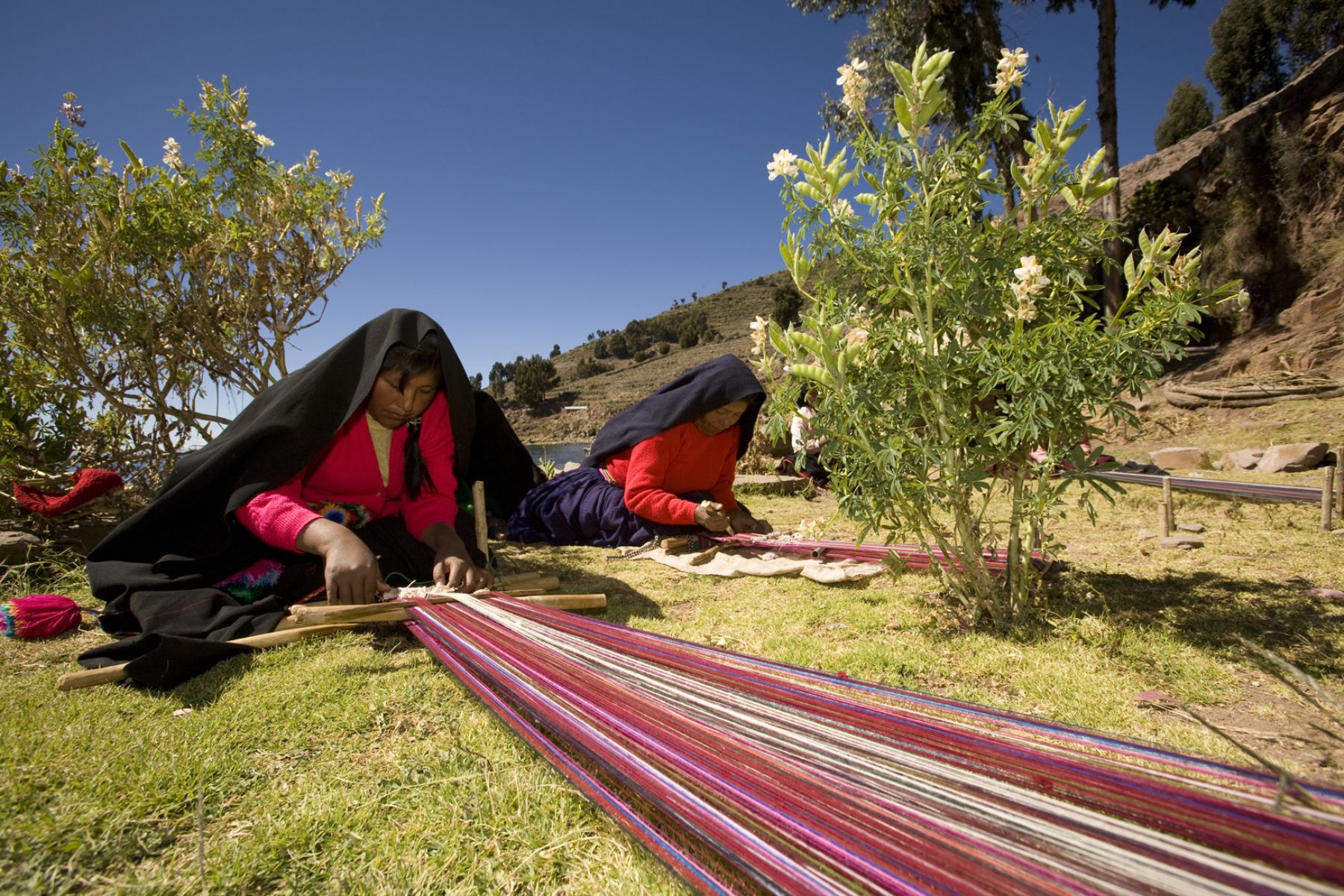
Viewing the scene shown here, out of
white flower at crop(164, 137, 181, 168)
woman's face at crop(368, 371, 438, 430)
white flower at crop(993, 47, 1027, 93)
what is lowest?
woman's face at crop(368, 371, 438, 430)

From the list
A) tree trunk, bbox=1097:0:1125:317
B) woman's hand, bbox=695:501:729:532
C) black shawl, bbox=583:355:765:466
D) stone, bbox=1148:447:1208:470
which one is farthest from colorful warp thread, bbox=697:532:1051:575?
tree trunk, bbox=1097:0:1125:317

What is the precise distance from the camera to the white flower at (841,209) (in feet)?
6.97

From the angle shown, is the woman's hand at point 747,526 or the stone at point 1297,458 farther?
the stone at point 1297,458

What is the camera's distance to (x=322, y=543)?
7.63 ft

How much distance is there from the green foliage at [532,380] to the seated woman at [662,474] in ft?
157

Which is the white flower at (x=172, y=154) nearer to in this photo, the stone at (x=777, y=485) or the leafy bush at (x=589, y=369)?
the stone at (x=777, y=485)

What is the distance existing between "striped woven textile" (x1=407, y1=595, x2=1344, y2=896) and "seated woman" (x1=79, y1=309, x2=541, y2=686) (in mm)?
1112

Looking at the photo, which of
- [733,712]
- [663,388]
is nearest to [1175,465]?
[663,388]

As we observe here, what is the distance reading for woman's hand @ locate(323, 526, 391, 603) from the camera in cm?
224

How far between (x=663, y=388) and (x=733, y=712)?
3.19 metres

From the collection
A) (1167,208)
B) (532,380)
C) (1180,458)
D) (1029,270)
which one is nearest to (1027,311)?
(1029,270)

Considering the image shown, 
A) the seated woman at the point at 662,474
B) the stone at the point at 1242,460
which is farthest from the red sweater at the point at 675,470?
the stone at the point at 1242,460

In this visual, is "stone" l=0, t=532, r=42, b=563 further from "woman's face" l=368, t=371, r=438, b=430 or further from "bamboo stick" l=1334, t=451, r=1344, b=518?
"bamboo stick" l=1334, t=451, r=1344, b=518

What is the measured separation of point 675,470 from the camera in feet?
14.2
